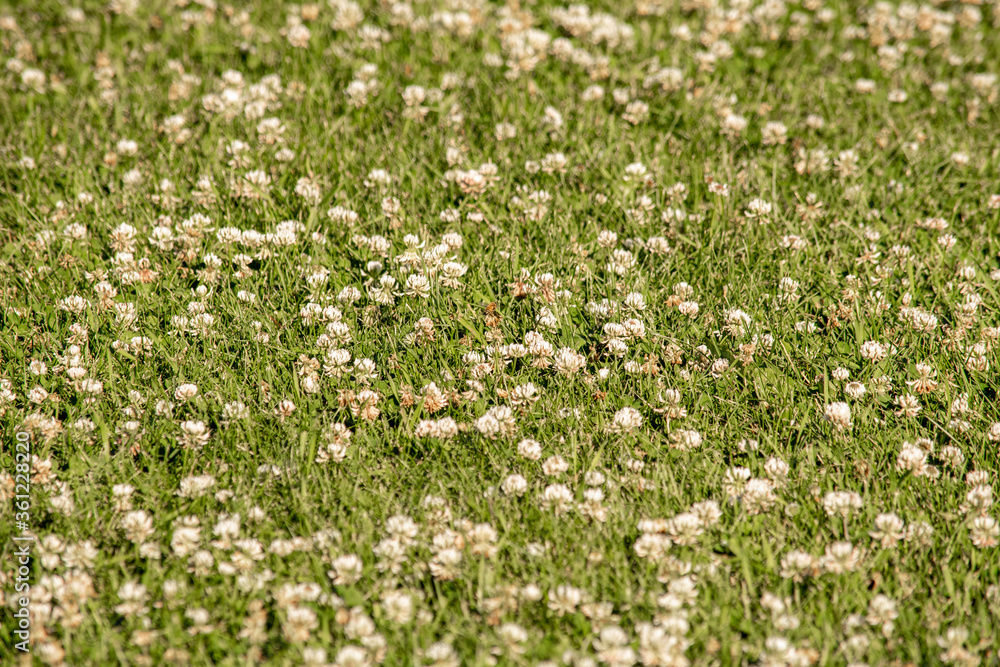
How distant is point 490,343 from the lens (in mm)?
3889

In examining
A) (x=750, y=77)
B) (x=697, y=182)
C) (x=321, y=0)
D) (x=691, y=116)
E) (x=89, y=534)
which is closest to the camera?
(x=89, y=534)

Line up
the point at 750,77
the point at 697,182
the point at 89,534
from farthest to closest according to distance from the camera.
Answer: the point at 750,77 < the point at 697,182 < the point at 89,534

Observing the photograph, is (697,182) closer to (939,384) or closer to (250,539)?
(939,384)

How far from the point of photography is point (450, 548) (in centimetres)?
304

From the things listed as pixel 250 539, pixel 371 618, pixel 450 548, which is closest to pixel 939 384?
pixel 450 548

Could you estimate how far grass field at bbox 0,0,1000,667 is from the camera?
9.57 feet

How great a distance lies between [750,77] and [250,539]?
4427 millimetres
